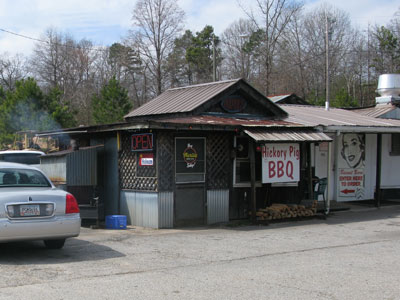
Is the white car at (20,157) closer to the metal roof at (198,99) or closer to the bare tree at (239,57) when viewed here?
the metal roof at (198,99)

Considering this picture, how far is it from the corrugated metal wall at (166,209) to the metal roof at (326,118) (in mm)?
4723

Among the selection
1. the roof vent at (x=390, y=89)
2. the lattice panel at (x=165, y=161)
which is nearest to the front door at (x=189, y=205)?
the lattice panel at (x=165, y=161)

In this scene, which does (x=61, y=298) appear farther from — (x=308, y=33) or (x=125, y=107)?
(x=308, y=33)

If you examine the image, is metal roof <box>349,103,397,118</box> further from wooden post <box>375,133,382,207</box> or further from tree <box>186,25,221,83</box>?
tree <box>186,25,221,83</box>

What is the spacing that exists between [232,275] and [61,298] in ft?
8.04

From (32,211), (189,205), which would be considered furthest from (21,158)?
(32,211)

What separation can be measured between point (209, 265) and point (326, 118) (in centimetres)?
954

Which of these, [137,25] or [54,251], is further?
[137,25]

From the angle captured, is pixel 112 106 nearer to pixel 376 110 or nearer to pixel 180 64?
pixel 376 110

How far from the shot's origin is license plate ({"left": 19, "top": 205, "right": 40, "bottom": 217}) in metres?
7.75

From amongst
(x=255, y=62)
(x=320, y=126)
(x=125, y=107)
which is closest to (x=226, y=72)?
(x=255, y=62)

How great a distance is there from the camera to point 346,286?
656 cm

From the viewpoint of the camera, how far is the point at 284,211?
13.4 metres

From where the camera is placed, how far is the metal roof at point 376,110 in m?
18.9
